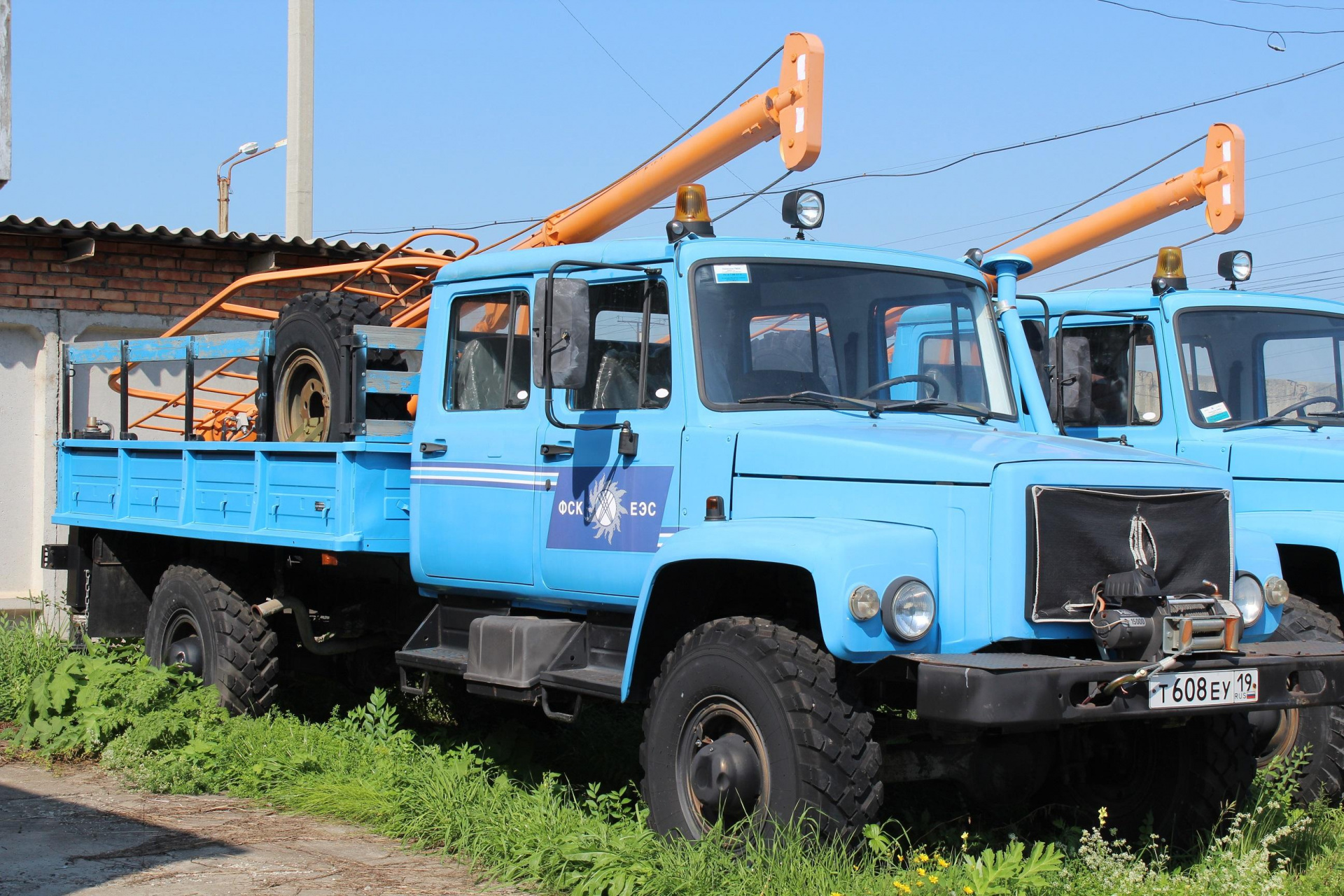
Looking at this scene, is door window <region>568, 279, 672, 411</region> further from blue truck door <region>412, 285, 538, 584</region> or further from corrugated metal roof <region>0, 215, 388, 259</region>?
corrugated metal roof <region>0, 215, 388, 259</region>

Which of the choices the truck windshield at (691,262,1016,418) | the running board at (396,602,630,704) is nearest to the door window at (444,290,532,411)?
the running board at (396,602,630,704)

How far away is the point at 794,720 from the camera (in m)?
4.48

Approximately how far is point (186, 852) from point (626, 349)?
8.37 feet

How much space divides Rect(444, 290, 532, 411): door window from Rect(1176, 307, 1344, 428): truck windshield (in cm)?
331

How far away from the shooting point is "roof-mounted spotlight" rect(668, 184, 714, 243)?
18.3 ft

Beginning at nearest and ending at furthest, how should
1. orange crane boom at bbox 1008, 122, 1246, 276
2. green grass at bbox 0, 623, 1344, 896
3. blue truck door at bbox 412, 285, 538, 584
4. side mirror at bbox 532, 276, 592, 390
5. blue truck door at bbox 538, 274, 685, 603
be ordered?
green grass at bbox 0, 623, 1344, 896 → side mirror at bbox 532, 276, 592, 390 → blue truck door at bbox 538, 274, 685, 603 → blue truck door at bbox 412, 285, 538, 584 → orange crane boom at bbox 1008, 122, 1246, 276

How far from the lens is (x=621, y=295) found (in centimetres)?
561

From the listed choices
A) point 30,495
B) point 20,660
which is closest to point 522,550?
point 20,660

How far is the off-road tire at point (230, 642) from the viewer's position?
24.9ft

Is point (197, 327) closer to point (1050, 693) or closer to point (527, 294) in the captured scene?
point (527, 294)

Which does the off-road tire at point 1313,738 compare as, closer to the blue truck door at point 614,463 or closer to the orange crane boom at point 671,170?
the blue truck door at point 614,463

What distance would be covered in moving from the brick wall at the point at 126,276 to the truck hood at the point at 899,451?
25.0 ft

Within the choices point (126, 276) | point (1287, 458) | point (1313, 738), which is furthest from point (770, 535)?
point (126, 276)

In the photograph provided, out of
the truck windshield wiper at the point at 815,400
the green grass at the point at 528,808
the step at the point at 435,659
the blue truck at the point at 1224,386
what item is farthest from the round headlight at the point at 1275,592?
the step at the point at 435,659
